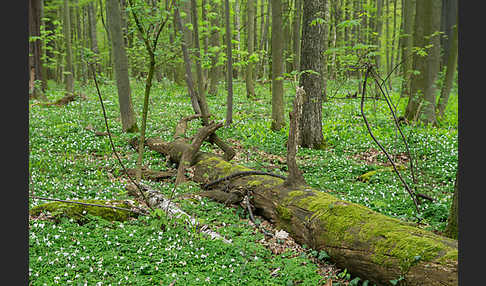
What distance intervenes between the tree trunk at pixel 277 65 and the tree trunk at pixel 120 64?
516 centimetres

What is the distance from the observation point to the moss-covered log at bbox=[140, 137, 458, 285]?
336cm

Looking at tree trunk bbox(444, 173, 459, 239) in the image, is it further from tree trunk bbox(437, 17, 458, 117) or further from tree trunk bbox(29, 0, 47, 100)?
tree trunk bbox(29, 0, 47, 100)

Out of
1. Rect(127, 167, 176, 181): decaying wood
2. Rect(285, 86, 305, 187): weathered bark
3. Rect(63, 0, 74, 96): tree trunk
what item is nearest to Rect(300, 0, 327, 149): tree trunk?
Rect(285, 86, 305, 187): weathered bark

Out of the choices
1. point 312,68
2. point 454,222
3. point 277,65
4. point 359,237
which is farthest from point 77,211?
point 277,65

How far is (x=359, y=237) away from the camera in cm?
404

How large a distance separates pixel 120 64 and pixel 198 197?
258 inches

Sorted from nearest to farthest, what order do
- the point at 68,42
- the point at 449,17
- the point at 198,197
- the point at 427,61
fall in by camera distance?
the point at 198,197 < the point at 427,61 < the point at 68,42 < the point at 449,17

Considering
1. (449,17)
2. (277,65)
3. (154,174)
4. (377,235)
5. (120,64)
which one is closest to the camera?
(377,235)

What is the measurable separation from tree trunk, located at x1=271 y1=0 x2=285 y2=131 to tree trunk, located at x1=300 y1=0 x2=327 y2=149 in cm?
188

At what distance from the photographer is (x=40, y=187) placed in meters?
6.29

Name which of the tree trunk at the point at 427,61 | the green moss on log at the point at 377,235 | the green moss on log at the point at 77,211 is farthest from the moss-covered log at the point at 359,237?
the tree trunk at the point at 427,61

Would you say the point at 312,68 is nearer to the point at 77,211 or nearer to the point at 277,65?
the point at 277,65

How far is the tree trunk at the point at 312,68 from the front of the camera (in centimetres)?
934

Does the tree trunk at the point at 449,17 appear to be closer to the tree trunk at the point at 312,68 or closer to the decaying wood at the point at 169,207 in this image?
the tree trunk at the point at 312,68
